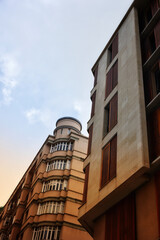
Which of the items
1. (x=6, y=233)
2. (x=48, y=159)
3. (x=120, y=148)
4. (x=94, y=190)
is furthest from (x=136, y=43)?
(x=6, y=233)

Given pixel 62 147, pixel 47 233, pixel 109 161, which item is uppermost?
pixel 62 147

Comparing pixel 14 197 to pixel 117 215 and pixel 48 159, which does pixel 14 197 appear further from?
pixel 117 215

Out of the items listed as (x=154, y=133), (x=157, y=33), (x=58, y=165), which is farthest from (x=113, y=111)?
(x=58, y=165)

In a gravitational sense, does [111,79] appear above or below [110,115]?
above

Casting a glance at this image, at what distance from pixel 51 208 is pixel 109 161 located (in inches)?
611

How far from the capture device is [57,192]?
1309 inches

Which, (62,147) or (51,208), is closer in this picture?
(51,208)

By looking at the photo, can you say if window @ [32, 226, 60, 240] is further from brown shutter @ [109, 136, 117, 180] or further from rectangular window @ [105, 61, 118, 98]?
rectangular window @ [105, 61, 118, 98]

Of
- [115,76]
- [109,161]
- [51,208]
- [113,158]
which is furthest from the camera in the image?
[51,208]

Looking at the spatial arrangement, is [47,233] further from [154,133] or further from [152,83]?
[152,83]

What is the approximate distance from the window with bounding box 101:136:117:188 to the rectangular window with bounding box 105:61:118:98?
17.1 ft

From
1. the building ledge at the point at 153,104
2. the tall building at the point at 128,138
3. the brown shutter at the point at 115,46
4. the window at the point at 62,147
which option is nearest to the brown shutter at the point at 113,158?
the tall building at the point at 128,138

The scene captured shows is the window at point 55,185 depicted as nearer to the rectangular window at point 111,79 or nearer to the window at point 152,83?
the rectangular window at point 111,79

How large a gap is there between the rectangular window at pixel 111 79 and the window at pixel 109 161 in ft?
17.1
